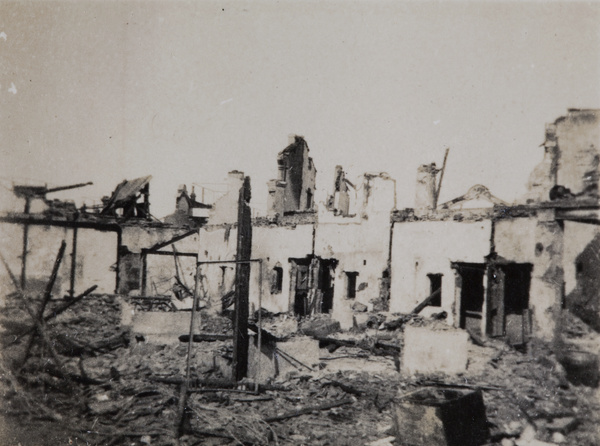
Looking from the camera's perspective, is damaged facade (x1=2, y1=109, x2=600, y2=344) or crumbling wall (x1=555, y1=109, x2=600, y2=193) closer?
damaged facade (x1=2, y1=109, x2=600, y2=344)

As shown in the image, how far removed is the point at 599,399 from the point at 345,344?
260 inches

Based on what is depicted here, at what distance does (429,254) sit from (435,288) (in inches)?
52.7

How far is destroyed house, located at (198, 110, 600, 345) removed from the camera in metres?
13.8

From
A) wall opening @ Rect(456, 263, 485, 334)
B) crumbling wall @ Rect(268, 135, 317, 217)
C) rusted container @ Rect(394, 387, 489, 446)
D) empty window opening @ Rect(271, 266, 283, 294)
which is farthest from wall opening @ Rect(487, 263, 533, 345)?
crumbling wall @ Rect(268, 135, 317, 217)

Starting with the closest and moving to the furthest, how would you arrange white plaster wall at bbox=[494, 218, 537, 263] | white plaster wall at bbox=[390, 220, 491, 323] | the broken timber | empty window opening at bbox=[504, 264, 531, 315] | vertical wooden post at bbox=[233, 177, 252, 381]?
the broken timber → vertical wooden post at bbox=[233, 177, 252, 381] → white plaster wall at bbox=[494, 218, 537, 263] → empty window opening at bbox=[504, 264, 531, 315] → white plaster wall at bbox=[390, 220, 491, 323]

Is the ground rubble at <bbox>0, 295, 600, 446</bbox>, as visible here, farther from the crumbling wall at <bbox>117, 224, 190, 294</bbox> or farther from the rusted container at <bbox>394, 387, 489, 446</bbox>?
the crumbling wall at <bbox>117, 224, 190, 294</bbox>

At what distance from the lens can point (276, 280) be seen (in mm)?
20906

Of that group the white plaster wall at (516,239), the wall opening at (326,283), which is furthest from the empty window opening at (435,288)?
the wall opening at (326,283)

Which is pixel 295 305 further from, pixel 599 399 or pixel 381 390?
pixel 599 399

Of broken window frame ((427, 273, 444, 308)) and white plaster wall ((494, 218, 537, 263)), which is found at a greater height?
white plaster wall ((494, 218, 537, 263))

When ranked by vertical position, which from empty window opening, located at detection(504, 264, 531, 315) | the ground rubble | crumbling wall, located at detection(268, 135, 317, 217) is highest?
crumbling wall, located at detection(268, 135, 317, 217)

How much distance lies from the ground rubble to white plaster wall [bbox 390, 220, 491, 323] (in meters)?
3.76

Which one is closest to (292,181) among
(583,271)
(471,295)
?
(471,295)

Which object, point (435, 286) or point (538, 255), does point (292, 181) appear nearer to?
point (435, 286)
